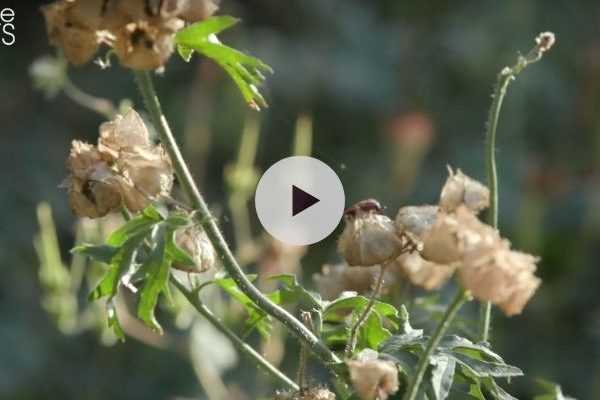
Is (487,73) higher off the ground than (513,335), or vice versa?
(487,73)

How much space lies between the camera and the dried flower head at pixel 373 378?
769mm

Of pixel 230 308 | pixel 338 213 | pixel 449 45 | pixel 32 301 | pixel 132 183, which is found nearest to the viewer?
pixel 132 183

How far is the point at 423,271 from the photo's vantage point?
103 centimetres

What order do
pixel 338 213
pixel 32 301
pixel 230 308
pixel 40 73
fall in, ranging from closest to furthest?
pixel 338 213, pixel 230 308, pixel 40 73, pixel 32 301

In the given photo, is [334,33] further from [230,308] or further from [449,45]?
[230,308]

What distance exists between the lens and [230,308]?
1.62 m

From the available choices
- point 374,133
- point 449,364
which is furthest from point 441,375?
point 374,133

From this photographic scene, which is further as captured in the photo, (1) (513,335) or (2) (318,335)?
(1) (513,335)

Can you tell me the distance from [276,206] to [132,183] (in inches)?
6.8

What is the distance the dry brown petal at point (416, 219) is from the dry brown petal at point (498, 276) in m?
0.09

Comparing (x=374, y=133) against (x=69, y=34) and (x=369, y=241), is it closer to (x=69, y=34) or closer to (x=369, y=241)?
(x=369, y=241)

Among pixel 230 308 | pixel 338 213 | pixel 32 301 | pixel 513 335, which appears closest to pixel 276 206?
pixel 338 213

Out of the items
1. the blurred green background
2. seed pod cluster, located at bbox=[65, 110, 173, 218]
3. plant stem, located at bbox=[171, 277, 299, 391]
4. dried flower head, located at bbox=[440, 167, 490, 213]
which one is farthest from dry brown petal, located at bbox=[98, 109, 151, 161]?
the blurred green background
